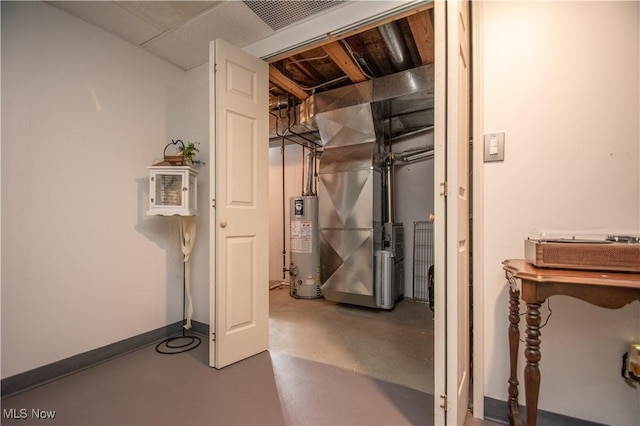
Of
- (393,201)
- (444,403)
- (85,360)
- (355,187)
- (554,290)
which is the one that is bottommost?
(85,360)

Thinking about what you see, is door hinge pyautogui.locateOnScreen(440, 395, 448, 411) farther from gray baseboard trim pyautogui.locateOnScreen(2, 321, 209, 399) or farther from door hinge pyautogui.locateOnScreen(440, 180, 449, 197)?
gray baseboard trim pyautogui.locateOnScreen(2, 321, 209, 399)

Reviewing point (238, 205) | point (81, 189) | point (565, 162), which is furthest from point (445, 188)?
point (81, 189)

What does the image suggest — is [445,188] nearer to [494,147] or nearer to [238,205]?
[494,147]

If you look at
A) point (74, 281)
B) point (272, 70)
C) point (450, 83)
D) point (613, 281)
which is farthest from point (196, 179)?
point (613, 281)

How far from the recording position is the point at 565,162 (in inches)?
52.1

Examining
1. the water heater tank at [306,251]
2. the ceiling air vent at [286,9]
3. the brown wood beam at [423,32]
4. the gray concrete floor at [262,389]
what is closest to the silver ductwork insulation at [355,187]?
the water heater tank at [306,251]

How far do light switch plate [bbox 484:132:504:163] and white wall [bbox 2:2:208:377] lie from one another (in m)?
2.13

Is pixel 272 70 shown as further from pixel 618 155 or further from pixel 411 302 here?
pixel 411 302

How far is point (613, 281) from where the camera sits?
89 centimetres

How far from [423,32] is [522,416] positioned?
2520mm

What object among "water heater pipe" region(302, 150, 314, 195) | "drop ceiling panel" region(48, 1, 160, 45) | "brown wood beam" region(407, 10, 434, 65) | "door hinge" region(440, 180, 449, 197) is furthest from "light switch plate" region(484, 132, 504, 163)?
"water heater pipe" region(302, 150, 314, 195)

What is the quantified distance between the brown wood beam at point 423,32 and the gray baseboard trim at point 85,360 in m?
2.94

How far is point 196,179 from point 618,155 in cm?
262

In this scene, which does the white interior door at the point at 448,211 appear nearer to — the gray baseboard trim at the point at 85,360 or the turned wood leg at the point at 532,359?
the turned wood leg at the point at 532,359
